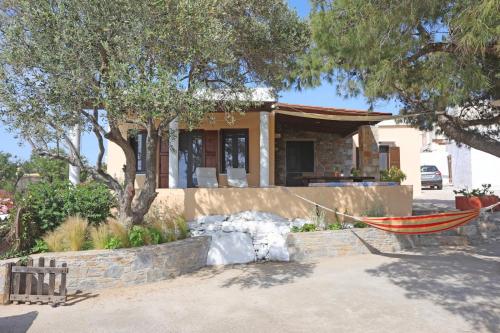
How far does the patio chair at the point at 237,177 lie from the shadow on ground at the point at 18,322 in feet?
21.0

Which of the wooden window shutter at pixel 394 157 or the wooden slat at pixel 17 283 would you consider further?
the wooden window shutter at pixel 394 157

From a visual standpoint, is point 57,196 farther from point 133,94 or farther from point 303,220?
point 303,220

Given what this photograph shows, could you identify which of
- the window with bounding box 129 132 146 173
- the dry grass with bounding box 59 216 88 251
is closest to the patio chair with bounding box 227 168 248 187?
the window with bounding box 129 132 146 173

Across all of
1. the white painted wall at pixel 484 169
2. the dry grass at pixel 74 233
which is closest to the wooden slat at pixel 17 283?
the dry grass at pixel 74 233

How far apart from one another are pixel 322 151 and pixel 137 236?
9.41m

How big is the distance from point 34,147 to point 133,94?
7.09 feet

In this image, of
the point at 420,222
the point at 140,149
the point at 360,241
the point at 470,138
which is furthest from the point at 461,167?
the point at 140,149

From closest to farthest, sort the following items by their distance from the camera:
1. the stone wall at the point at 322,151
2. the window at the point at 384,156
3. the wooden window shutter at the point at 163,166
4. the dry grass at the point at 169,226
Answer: the dry grass at the point at 169,226 → the wooden window shutter at the point at 163,166 → the stone wall at the point at 322,151 → the window at the point at 384,156

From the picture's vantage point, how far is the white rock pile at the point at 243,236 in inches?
275

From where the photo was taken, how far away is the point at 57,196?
641 centimetres

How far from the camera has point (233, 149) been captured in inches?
456

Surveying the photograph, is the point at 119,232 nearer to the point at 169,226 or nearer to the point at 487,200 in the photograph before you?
the point at 169,226

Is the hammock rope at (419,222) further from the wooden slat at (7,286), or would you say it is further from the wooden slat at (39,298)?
the wooden slat at (7,286)

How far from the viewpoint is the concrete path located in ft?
13.6
